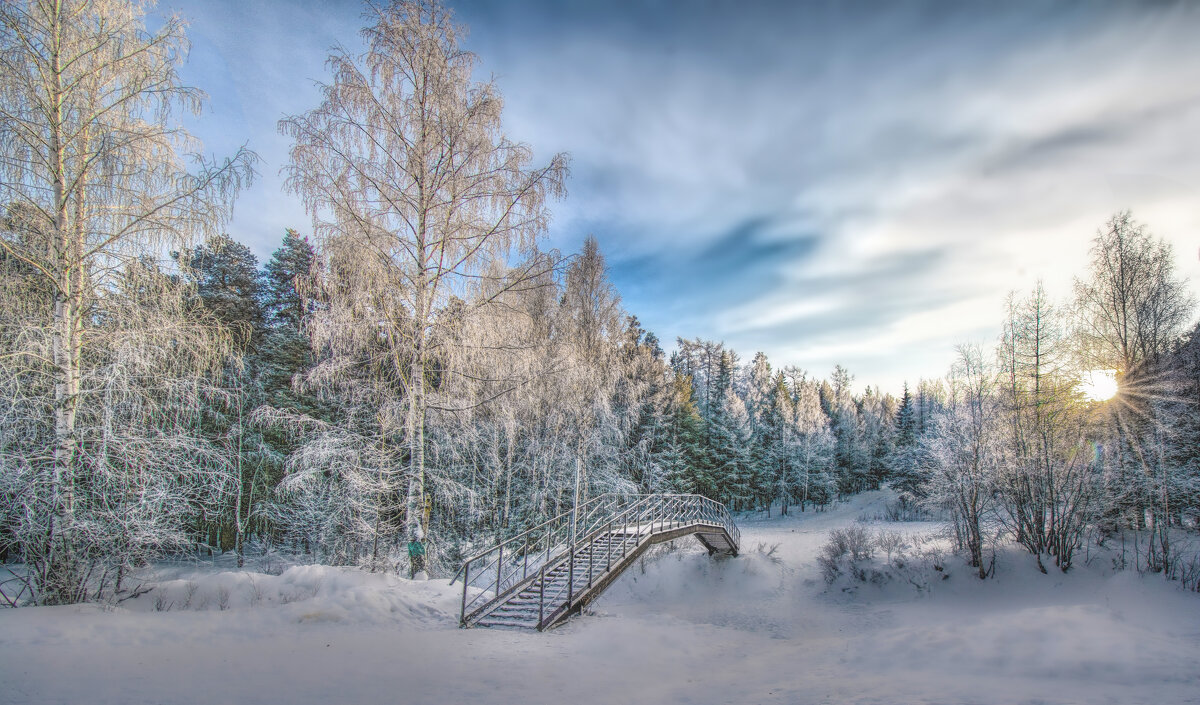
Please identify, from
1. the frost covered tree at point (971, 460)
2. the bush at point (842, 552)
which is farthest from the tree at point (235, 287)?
the frost covered tree at point (971, 460)

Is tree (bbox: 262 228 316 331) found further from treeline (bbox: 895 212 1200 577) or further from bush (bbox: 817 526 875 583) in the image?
treeline (bbox: 895 212 1200 577)

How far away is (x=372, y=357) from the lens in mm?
9633

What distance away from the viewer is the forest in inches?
260

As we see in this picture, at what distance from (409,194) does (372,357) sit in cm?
336

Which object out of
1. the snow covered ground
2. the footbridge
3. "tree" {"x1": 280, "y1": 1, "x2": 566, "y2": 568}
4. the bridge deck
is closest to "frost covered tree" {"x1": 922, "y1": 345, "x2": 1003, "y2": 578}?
the snow covered ground

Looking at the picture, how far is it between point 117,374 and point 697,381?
156 ft

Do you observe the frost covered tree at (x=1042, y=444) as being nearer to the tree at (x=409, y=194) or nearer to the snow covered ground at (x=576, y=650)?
the snow covered ground at (x=576, y=650)

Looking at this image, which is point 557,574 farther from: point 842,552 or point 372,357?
point 842,552

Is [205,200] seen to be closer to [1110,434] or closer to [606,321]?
[606,321]

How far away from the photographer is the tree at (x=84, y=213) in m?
6.32

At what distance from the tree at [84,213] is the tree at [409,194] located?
1967mm

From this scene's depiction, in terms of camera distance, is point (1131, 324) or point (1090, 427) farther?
point (1131, 324)

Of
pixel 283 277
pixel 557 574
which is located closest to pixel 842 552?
pixel 557 574

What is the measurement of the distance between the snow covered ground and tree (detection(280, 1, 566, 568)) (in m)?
2.59
